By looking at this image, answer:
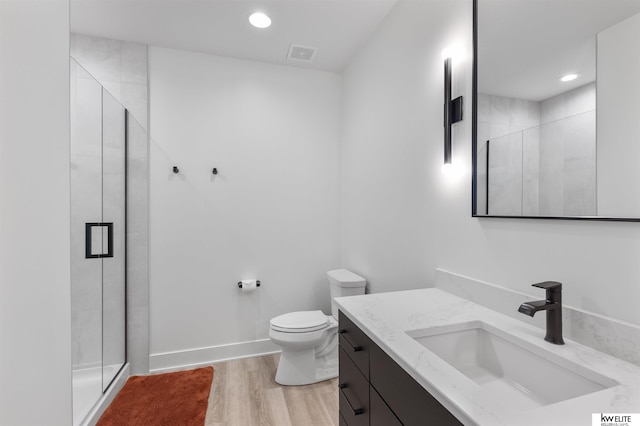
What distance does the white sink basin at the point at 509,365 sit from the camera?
812 mm

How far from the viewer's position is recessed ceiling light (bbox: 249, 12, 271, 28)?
6.57 ft

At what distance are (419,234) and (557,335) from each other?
0.83 metres

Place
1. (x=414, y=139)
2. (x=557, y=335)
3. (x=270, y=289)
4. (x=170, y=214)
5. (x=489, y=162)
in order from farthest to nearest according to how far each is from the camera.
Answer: (x=270, y=289)
(x=170, y=214)
(x=414, y=139)
(x=489, y=162)
(x=557, y=335)

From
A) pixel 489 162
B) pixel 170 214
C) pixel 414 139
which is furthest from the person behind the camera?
pixel 170 214

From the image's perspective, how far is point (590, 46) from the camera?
919 millimetres

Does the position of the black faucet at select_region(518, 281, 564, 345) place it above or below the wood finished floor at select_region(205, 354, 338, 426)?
above

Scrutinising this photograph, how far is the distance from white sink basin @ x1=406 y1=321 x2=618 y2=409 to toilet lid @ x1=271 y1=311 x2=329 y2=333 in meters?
1.17

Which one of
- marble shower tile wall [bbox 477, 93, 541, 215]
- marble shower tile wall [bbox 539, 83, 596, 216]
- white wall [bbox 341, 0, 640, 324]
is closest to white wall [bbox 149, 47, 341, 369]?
white wall [bbox 341, 0, 640, 324]

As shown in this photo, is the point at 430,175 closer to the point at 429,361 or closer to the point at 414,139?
the point at 414,139

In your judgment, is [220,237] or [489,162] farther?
[220,237]

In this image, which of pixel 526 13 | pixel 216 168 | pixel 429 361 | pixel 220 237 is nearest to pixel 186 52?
pixel 216 168

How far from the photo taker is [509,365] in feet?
3.27

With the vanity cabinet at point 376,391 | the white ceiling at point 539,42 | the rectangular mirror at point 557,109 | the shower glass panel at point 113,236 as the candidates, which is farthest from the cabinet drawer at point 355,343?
the shower glass panel at point 113,236

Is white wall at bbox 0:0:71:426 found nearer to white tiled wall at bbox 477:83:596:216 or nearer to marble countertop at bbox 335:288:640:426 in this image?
marble countertop at bbox 335:288:640:426
